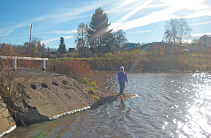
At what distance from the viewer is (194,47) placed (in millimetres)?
55969

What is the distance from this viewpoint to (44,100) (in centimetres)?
648

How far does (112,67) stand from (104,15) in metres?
21.6

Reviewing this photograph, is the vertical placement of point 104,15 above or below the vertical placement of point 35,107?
above

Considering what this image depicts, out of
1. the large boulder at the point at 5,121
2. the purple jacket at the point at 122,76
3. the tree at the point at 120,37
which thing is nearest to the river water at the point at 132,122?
the large boulder at the point at 5,121

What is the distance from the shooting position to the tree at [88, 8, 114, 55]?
46.9 metres

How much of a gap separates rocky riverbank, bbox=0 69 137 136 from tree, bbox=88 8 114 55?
38.8 metres

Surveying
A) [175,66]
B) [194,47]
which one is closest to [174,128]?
[175,66]

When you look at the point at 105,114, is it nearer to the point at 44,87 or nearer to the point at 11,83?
the point at 44,87

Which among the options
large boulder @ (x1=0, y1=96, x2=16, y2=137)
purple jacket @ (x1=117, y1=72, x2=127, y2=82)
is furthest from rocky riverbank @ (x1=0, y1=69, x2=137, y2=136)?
purple jacket @ (x1=117, y1=72, x2=127, y2=82)

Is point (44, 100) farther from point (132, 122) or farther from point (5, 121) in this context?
point (132, 122)

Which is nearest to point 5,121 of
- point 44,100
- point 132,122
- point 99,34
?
point 44,100

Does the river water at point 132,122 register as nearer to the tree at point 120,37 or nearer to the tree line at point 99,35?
→ the tree line at point 99,35

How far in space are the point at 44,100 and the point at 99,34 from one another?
41.6m

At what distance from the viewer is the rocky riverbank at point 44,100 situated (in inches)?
221
